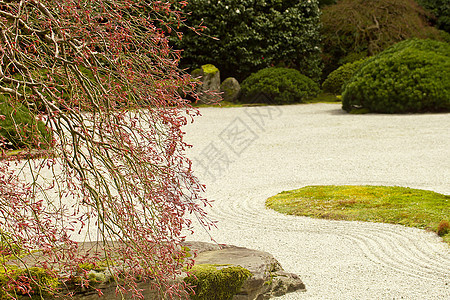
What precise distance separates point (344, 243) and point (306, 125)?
23.2 feet

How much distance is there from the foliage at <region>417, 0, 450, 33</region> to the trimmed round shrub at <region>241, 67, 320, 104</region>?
741 centimetres

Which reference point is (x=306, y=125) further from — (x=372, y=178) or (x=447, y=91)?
(x=372, y=178)

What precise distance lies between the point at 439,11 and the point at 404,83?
9938mm

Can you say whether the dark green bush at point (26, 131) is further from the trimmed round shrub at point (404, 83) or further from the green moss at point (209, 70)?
the green moss at point (209, 70)

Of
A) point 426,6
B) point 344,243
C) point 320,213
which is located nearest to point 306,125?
point 320,213

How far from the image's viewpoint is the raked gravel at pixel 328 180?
3.70 meters

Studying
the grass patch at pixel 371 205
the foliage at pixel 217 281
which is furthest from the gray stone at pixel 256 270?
the grass patch at pixel 371 205

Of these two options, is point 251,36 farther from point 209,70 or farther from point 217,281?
point 217,281

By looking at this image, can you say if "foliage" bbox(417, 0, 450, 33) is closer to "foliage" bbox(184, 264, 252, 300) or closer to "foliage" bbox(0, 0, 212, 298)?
"foliage" bbox(184, 264, 252, 300)

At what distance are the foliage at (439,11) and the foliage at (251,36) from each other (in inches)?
206

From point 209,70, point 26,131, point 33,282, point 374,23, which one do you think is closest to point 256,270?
point 33,282

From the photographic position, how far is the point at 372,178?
6551 millimetres

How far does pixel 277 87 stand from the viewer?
15141mm

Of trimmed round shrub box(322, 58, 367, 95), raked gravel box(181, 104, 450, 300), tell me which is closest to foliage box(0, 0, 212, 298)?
raked gravel box(181, 104, 450, 300)
